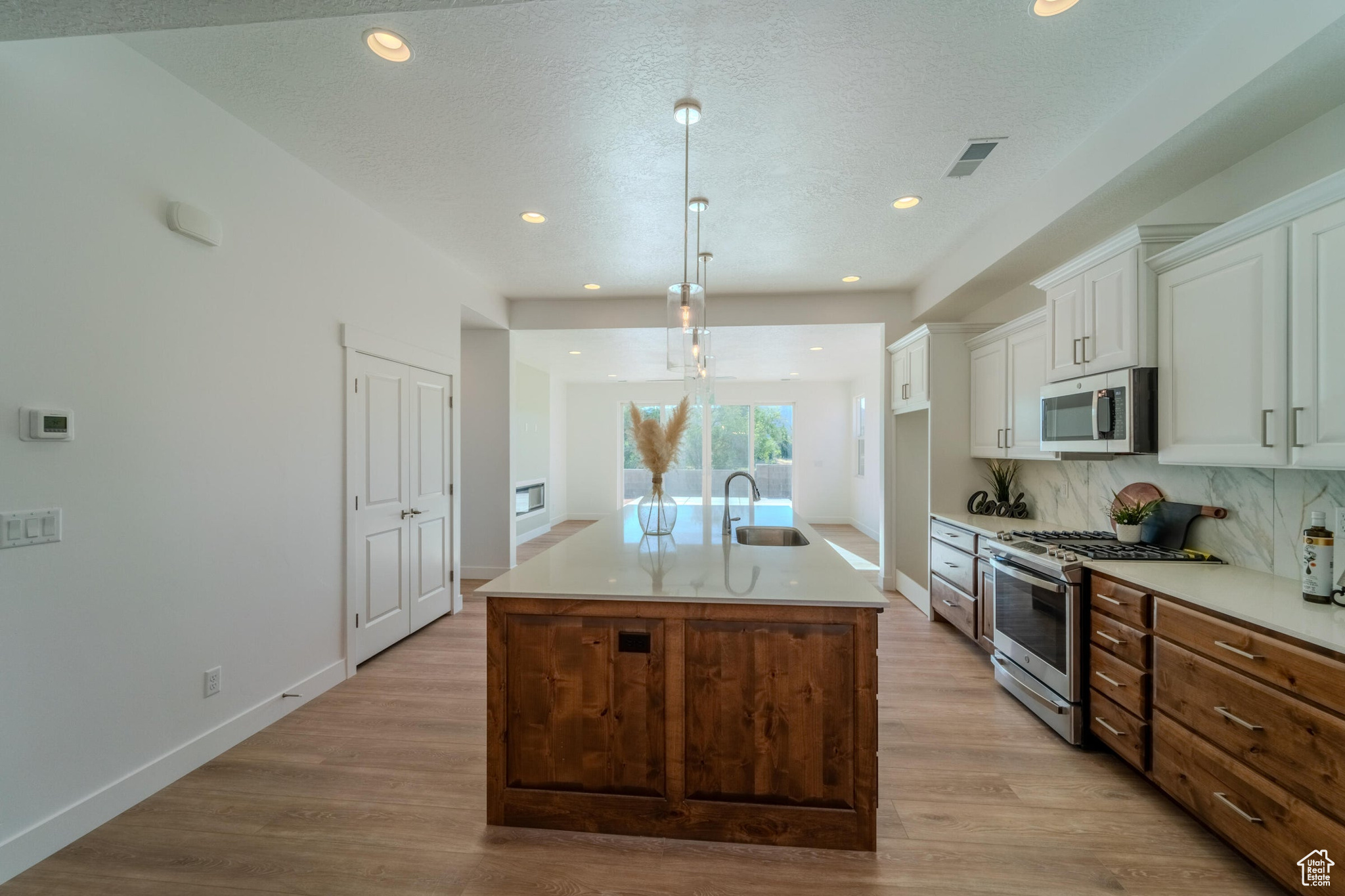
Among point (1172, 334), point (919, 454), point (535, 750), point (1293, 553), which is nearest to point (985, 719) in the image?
point (1293, 553)

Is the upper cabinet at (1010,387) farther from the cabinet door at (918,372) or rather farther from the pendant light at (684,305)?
the pendant light at (684,305)

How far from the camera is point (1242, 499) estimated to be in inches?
89.1

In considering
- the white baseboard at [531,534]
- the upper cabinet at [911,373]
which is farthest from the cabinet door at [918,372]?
the white baseboard at [531,534]

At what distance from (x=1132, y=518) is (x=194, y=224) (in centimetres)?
446

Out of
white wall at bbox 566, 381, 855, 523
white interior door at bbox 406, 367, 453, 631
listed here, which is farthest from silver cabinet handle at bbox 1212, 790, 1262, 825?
white wall at bbox 566, 381, 855, 523

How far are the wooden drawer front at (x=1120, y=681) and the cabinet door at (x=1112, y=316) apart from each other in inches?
49.9

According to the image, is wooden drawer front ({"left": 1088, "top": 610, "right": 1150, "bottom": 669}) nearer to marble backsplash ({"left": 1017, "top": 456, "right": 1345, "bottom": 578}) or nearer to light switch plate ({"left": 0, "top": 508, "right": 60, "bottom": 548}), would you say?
marble backsplash ({"left": 1017, "top": 456, "right": 1345, "bottom": 578})

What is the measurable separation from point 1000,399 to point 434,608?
4.42m

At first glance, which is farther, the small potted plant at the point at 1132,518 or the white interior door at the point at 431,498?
the white interior door at the point at 431,498

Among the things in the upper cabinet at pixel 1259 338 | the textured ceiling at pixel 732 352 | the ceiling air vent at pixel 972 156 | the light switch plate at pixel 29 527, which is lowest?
the light switch plate at pixel 29 527

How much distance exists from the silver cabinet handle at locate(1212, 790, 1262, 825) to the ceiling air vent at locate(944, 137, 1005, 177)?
2.66 meters

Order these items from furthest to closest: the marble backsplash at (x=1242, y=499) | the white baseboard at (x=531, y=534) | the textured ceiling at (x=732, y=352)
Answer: the white baseboard at (x=531, y=534) → the textured ceiling at (x=732, y=352) → the marble backsplash at (x=1242, y=499)

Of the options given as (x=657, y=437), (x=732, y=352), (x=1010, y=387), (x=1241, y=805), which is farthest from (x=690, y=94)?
(x=732, y=352)

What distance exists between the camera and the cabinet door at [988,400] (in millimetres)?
3711
